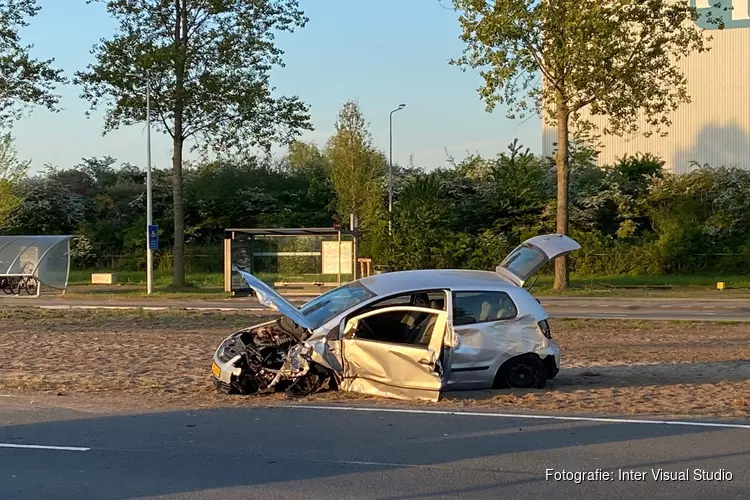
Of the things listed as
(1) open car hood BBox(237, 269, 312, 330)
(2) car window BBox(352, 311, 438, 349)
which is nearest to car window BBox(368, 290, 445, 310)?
(2) car window BBox(352, 311, 438, 349)

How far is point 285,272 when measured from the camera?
31500mm

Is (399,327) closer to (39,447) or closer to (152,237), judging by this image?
(39,447)

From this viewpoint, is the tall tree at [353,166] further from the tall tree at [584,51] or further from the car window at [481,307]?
the car window at [481,307]

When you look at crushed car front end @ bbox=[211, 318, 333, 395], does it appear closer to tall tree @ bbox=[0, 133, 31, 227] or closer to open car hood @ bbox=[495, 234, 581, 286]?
open car hood @ bbox=[495, 234, 581, 286]

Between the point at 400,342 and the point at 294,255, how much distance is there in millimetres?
21038

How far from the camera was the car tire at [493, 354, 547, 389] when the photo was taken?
10953mm

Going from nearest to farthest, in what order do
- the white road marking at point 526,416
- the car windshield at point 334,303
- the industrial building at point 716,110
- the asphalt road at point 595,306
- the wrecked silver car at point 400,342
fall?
the white road marking at point 526,416 < the wrecked silver car at point 400,342 < the car windshield at point 334,303 < the asphalt road at point 595,306 < the industrial building at point 716,110

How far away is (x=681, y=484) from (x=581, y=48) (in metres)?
25.3

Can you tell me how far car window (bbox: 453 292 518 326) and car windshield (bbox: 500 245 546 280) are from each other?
69 cm

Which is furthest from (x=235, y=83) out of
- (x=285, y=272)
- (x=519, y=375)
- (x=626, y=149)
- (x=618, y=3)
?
(x=626, y=149)

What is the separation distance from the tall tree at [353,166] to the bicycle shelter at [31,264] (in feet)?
59.5

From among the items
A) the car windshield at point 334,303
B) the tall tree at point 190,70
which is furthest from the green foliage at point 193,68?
the car windshield at point 334,303

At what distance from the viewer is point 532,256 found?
38.1ft

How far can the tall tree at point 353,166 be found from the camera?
49.0 metres
